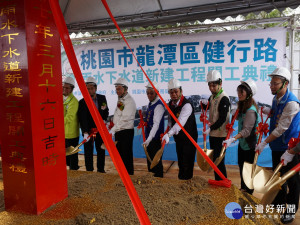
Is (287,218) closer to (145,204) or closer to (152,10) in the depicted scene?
(145,204)


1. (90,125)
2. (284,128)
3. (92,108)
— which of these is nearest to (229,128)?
(284,128)

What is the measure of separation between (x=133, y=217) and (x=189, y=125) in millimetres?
1735

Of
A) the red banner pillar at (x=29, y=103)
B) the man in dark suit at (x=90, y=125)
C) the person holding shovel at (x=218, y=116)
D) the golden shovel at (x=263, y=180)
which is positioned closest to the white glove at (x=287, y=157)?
the golden shovel at (x=263, y=180)

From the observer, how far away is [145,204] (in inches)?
59.7

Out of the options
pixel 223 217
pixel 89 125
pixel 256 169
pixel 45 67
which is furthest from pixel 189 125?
pixel 45 67

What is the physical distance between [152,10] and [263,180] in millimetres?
2680

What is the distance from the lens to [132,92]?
167 inches

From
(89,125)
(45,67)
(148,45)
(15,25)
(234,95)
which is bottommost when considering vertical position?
(89,125)

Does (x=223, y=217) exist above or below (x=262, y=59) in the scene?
below

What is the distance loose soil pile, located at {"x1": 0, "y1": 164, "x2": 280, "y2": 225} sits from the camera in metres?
1.33

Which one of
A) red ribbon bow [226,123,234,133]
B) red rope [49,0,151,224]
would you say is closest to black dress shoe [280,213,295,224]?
red ribbon bow [226,123,234,133]

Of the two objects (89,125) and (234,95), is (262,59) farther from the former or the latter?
(89,125)

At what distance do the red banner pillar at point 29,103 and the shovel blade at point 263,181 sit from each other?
58.6 inches

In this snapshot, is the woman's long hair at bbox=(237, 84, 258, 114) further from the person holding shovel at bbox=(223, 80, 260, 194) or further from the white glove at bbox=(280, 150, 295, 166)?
the white glove at bbox=(280, 150, 295, 166)
